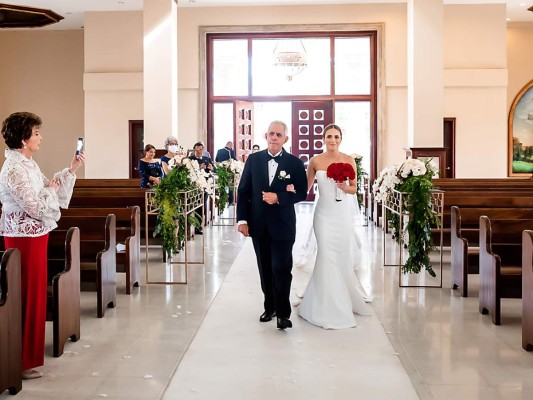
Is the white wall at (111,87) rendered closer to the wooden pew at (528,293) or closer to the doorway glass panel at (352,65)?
the doorway glass panel at (352,65)

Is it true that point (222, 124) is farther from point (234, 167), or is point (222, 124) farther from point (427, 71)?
point (427, 71)

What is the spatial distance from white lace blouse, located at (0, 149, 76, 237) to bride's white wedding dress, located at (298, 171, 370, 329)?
7.48 ft

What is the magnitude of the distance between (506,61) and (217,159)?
26.1 feet

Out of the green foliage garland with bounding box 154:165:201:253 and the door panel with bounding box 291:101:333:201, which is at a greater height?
the door panel with bounding box 291:101:333:201

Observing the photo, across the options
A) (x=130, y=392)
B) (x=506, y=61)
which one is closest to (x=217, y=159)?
(x=506, y=61)

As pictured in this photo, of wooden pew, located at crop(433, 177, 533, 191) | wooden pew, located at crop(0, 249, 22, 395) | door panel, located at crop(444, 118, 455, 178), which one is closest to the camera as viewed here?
wooden pew, located at crop(0, 249, 22, 395)

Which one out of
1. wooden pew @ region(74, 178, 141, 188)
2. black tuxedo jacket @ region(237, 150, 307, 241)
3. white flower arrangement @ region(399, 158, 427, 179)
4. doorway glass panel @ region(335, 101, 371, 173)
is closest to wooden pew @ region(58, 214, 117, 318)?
black tuxedo jacket @ region(237, 150, 307, 241)

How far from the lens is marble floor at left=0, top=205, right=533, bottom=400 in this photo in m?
Answer: 4.09

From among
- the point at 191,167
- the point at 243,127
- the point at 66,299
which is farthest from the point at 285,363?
the point at 243,127

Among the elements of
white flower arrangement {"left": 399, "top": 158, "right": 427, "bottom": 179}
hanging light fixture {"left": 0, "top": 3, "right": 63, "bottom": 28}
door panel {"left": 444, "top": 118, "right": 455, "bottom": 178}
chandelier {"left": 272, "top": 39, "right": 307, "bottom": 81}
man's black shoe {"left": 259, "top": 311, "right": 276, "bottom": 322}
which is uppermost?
hanging light fixture {"left": 0, "top": 3, "right": 63, "bottom": 28}

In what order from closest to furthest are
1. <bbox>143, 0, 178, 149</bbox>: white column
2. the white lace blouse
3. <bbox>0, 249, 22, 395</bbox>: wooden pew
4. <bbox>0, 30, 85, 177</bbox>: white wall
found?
<bbox>0, 249, 22, 395</bbox>: wooden pew, the white lace blouse, <bbox>143, 0, 178, 149</bbox>: white column, <bbox>0, 30, 85, 177</bbox>: white wall

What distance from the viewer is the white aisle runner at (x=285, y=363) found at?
403 centimetres

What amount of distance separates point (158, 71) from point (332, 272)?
10.2 metres

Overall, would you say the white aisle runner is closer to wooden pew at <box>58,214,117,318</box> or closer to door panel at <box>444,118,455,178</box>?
wooden pew at <box>58,214,117,318</box>
